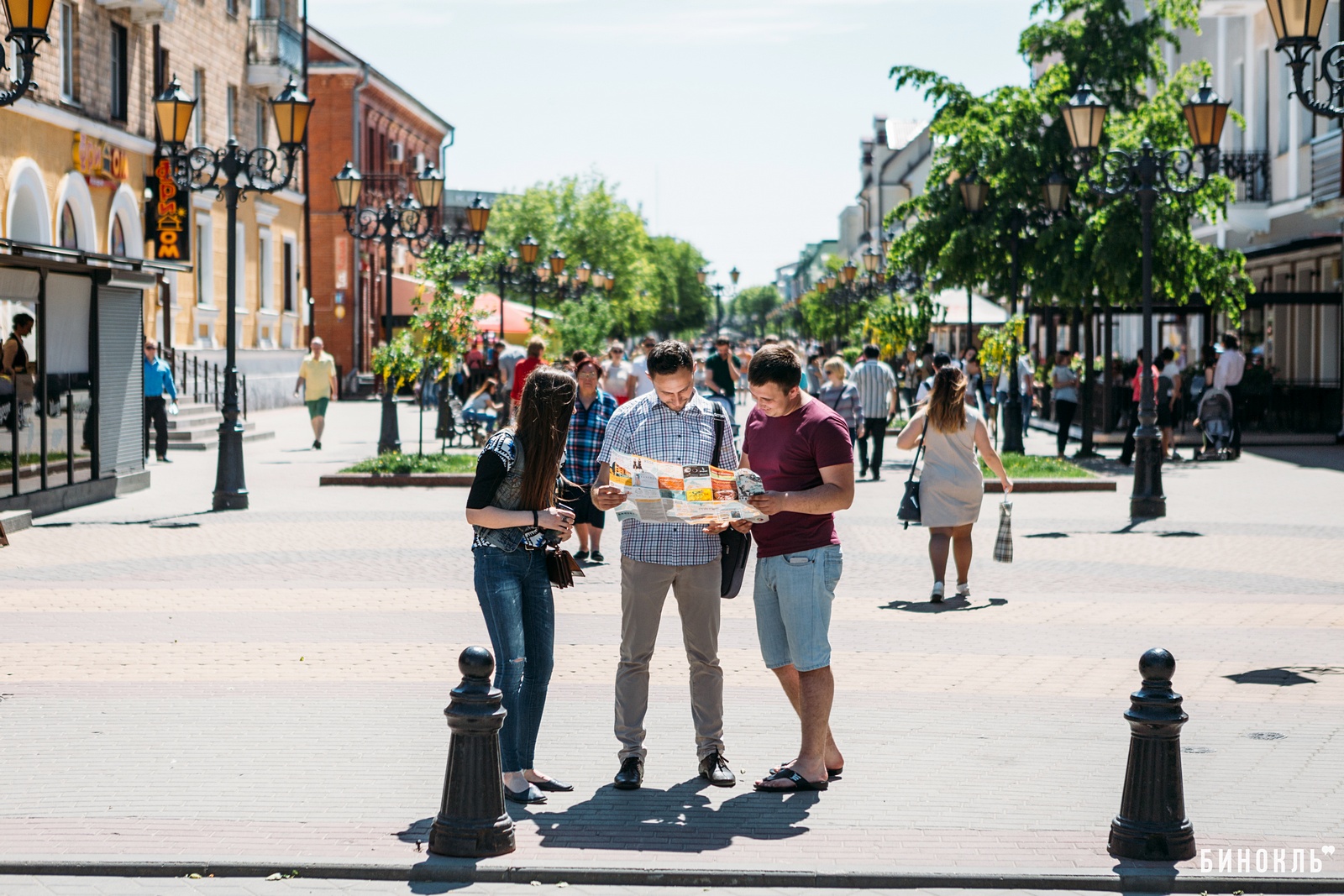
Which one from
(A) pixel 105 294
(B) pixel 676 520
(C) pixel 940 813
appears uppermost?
(A) pixel 105 294

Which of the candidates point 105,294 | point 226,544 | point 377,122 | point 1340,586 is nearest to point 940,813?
point 1340,586

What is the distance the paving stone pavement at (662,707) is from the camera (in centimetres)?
564

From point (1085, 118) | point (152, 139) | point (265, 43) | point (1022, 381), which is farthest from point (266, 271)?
point (1085, 118)

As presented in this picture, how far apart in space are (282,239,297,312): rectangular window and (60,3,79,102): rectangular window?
14560 millimetres

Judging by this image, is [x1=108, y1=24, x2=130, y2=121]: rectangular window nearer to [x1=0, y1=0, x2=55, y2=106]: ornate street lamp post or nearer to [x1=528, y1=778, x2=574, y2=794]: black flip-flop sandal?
[x1=0, y1=0, x2=55, y2=106]: ornate street lamp post

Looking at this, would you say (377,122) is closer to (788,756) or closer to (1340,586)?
(1340,586)

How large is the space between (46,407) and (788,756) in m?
12.1

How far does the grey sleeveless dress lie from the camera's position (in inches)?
435

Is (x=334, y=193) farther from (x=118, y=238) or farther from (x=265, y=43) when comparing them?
(x=118, y=238)

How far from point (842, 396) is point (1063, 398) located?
663 centimetres

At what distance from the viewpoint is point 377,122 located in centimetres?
5616

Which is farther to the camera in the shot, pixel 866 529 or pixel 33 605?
pixel 866 529

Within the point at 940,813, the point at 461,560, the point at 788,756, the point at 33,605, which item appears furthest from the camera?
the point at 461,560

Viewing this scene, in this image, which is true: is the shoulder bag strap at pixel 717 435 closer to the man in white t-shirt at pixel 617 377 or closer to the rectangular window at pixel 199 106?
the man in white t-shirt at pixel 617 377
